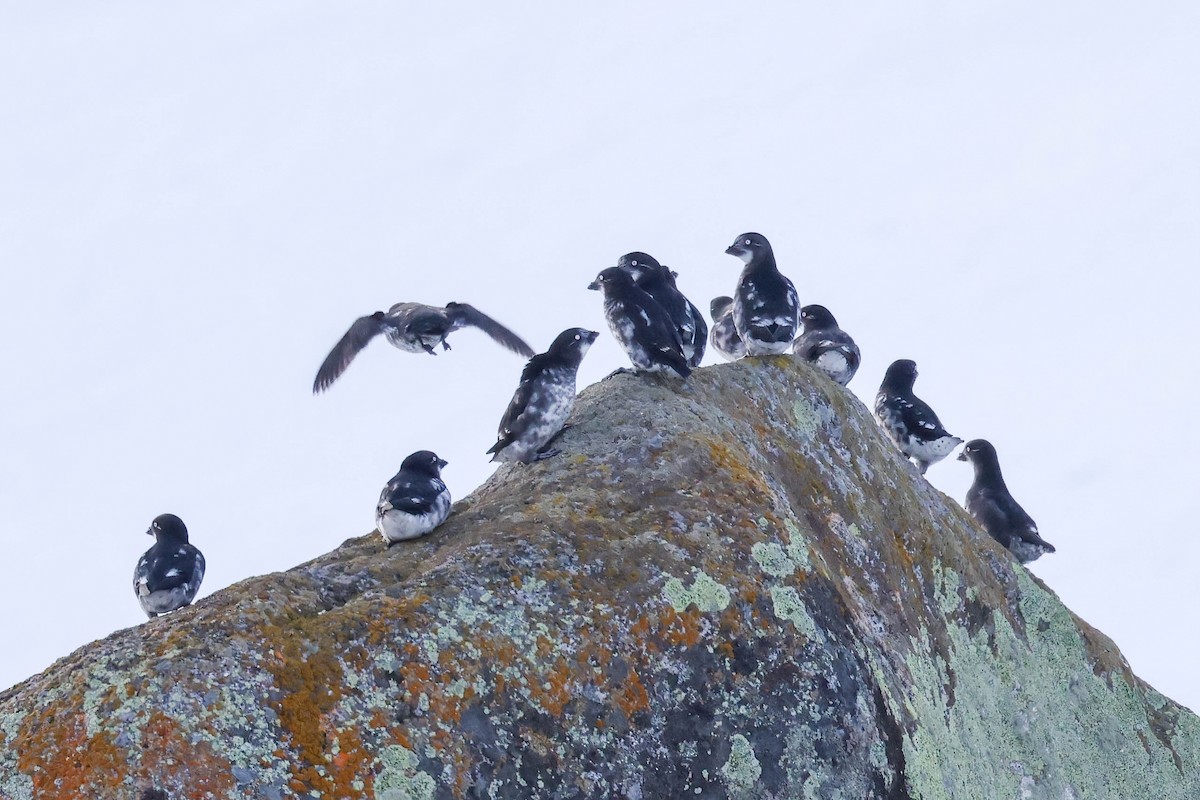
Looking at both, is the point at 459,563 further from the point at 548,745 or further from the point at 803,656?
the point at 803,656

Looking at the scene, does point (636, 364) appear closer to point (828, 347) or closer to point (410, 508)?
point (410, 508)

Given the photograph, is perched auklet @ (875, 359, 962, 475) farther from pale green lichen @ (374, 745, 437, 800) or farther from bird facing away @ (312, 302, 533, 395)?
pale green lichen @ (374, 745, 437, 800)

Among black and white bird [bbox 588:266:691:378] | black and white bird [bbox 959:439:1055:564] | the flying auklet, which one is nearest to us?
the flying auklet

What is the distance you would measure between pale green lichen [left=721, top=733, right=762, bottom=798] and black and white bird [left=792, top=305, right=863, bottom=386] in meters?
6.56

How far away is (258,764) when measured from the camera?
5.72 m

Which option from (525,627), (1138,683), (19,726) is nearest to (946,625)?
(1138,683)

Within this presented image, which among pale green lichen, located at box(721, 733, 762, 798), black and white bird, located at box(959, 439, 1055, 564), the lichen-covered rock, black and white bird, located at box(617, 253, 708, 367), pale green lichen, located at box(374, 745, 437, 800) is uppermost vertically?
black and white bird, located at box(617, 253, 708, 367)

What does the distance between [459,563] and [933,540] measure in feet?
14.0

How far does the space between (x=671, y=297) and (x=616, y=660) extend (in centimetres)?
570

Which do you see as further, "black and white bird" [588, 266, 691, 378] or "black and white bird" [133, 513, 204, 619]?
"black and white bird" [133, 513, 204, 619]

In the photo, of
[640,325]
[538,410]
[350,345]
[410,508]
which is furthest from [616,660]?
[350,345]

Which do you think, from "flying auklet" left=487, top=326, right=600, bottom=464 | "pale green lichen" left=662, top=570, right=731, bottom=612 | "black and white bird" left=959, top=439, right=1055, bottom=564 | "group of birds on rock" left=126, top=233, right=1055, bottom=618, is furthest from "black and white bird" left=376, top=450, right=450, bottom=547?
"black and white bird" left=959, top=439, right=1055, bottom=564

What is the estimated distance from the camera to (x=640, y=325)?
10.4 m

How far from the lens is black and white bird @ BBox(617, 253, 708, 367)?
11688mm
